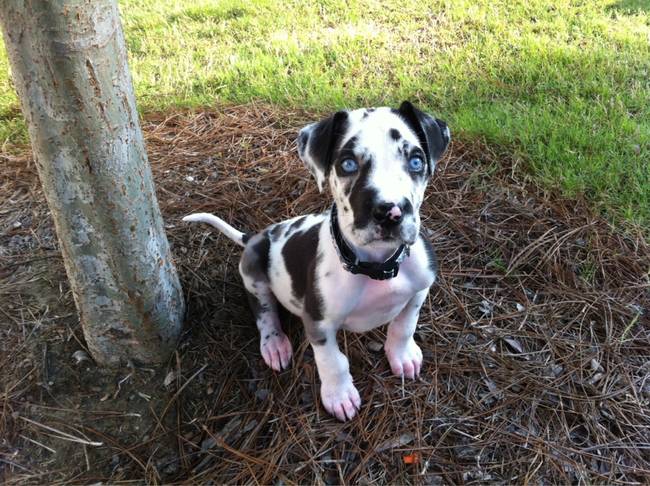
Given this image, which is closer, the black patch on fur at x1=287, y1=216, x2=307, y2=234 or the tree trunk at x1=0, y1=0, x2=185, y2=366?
the tree trunk at x1=0, y1=0, x2=185, y2=366

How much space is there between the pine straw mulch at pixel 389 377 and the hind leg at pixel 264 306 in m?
0.08

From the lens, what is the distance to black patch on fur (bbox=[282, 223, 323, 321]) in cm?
280

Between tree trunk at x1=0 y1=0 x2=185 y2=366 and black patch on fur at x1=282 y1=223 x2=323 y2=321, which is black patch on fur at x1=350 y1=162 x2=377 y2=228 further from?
tree trunk at x1=0 y1=0 x2=185 y2=366

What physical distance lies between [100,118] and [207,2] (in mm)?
5958

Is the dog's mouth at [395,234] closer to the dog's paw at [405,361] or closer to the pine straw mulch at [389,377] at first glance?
the dog's paw at [405,361]

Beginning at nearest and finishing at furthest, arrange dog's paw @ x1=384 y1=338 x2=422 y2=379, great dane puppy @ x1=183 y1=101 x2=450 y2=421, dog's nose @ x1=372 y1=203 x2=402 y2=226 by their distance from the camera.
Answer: dog's nose @ x1=372 y1=203 x2=402 y2=226 < great dane puppy @ x1=183 y1=101 x2=450 y2=421 < dog's paw @ x1=384 y1=338 x2=422 y2=379

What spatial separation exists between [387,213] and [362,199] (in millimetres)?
152

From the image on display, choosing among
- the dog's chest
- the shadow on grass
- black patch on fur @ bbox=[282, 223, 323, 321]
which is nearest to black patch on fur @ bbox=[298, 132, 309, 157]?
black patch on fur @ bbox=[282, 223, 323, 321]

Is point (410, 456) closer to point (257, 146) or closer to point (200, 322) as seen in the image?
point (200, 322)

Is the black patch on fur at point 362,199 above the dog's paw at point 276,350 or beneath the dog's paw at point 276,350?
above

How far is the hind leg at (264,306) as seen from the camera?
3.25m

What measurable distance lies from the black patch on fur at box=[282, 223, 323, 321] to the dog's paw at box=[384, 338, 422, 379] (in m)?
0.61

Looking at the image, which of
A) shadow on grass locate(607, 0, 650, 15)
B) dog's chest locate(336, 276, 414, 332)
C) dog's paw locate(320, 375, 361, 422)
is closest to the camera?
dog's chest locate(336, 276, 414, 332)

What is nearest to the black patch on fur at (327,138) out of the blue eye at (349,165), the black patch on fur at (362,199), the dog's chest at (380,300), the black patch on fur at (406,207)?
the blue eye at (349,165)
